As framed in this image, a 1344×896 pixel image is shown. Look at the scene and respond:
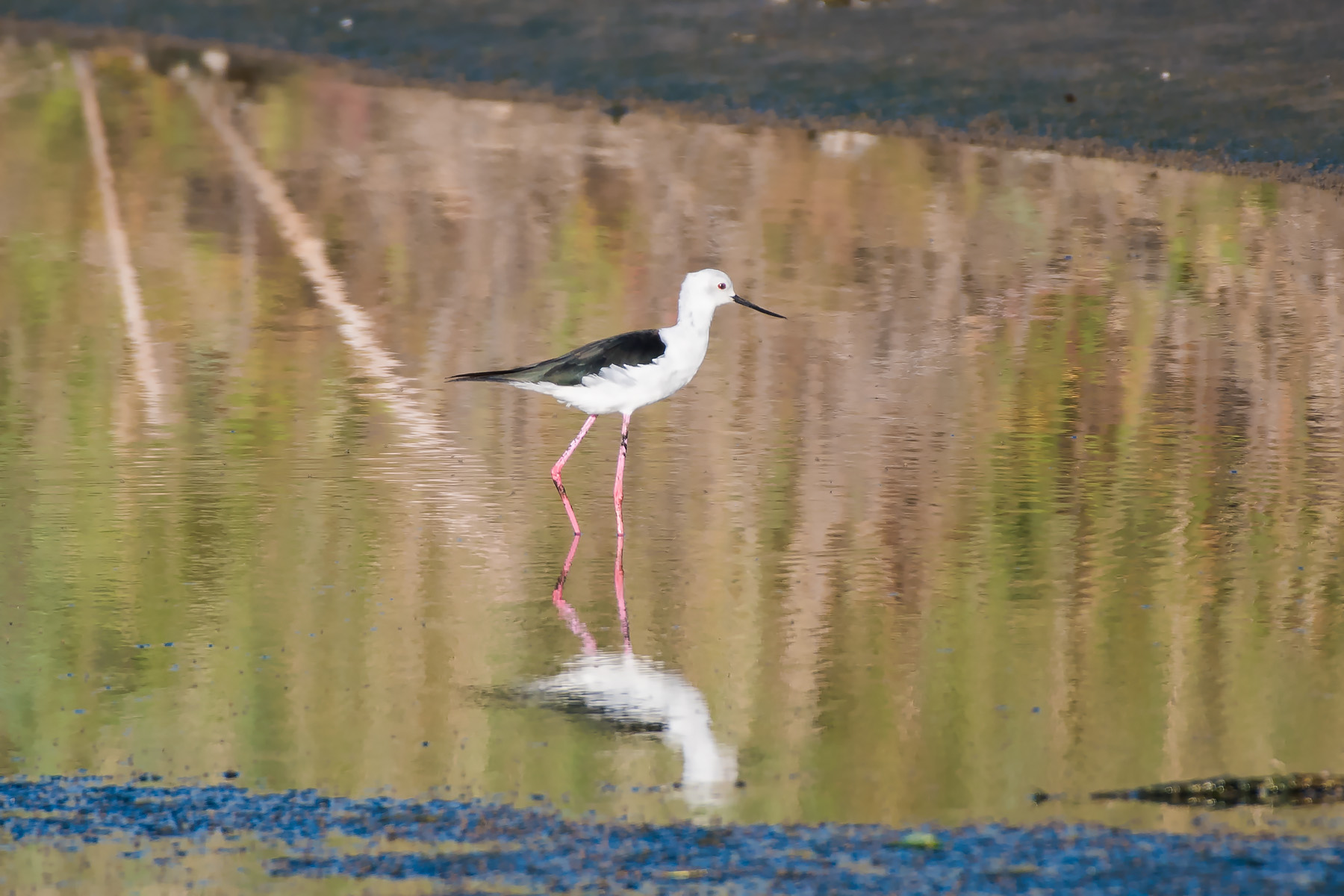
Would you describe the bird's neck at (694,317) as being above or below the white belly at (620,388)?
above

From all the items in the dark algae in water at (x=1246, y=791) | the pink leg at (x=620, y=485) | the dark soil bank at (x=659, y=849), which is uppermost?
the pink leg at (x=620, y=485)

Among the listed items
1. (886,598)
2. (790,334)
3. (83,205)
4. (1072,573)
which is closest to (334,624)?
(886,598)

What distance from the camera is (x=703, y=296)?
7539mm

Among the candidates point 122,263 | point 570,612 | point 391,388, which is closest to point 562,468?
point 391,388

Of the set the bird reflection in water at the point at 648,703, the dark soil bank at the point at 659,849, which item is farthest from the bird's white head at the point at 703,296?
the dark soil bank at the point at 659,849

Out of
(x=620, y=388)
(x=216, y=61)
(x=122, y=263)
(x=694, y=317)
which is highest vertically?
(x=216, y=61)

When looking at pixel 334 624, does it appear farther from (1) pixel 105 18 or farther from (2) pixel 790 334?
(1) pixel 105 18

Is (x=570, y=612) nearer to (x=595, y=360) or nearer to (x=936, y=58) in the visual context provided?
(x=595, y=360)

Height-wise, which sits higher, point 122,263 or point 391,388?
point 122,263

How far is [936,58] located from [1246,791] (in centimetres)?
1228

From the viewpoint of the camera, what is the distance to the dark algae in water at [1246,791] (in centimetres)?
439

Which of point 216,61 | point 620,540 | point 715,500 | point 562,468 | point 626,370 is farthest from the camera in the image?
point 216,61

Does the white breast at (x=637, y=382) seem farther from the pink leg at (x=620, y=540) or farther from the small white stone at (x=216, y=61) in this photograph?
the small white stone at (x=216, y=61)

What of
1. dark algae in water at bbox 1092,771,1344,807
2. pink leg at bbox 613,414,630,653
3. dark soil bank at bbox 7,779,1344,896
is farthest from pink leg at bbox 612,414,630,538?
dark algae in water at bbox 1092,771,1344,807
